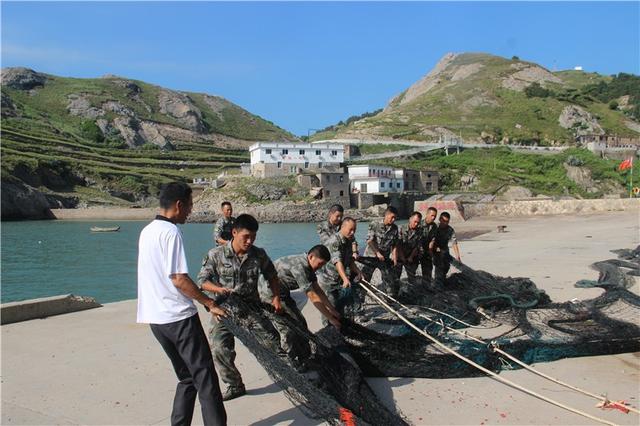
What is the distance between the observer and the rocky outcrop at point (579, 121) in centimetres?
10694

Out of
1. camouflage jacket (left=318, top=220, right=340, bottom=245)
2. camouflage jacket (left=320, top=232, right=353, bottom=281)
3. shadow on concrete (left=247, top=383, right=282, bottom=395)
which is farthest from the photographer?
camouflage jacket (left=318, top=220, right=340, bottom=245)

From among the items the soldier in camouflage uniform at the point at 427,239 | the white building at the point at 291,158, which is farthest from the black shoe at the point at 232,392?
the white building at the point at 291,158

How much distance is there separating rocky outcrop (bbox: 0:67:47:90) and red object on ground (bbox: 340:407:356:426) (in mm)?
167824

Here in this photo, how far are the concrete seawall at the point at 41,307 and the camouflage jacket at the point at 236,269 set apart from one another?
4.27 metres

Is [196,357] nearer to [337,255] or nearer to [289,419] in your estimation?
[289,419]

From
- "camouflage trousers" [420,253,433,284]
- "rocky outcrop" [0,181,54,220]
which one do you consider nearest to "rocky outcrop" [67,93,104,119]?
"rocky outcrop" [0,181,54,220]

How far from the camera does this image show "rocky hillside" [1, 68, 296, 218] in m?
75.2

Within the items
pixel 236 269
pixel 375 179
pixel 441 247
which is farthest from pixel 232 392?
pixel 375 179

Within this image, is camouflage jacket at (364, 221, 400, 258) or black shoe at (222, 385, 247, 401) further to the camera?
camouflage jacket at (364, 221, 400, 258)

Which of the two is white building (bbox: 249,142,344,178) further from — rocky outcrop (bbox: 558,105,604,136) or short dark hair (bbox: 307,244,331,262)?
short dark hair (bbox: 307,244,331,262)

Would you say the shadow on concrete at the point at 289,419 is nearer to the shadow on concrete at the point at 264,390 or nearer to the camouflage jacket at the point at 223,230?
the shadow on concrete at the point at 264,390

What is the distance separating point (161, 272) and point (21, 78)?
172 metres

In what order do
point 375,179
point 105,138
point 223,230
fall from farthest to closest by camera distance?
1. point 105,138
2. point 375,179
3. point 223,230

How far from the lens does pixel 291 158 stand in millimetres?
76312
